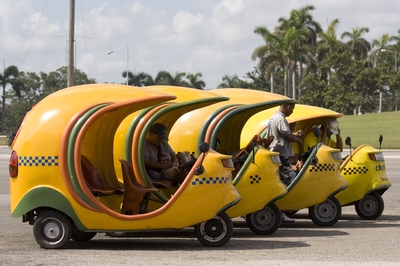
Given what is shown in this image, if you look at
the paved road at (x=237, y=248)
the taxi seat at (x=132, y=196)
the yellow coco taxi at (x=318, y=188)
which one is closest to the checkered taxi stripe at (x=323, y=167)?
the yellow coco taxi at (x=318, y=188)

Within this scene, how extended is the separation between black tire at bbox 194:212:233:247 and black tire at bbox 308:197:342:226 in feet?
8.87

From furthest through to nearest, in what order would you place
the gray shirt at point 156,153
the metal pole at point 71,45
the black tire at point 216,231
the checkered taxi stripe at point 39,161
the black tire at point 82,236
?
1. the metal pole at point 71,45
2. the gray shirt at point 156,153
3. the black tire at point 82,236
4. the black tire at point 216,231
5. the checkered taxi stripe at point 39,161

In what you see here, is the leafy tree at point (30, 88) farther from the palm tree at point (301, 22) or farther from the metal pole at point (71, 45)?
the metal pole at point (71, 45)

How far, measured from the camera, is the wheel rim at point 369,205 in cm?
1211

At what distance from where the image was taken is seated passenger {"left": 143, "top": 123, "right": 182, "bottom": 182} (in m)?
10.3

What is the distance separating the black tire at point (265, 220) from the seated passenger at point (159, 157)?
109 cm

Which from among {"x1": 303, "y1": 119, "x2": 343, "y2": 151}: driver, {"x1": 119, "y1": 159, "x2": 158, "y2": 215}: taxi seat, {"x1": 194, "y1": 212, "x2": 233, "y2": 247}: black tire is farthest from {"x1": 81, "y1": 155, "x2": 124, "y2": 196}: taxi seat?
{"x1": 303, "y1": 119, "x2": 343, "y2": 151}: driver

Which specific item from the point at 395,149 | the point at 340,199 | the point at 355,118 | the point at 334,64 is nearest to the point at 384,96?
the point at 334,64

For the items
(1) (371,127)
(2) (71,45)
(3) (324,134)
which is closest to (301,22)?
(1) (371,127)

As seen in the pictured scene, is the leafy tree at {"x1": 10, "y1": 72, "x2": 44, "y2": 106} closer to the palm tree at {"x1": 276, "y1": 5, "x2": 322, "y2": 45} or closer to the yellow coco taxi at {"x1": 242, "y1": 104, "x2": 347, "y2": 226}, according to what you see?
the palm tree at {"x1": 276, "y1": 5, "x2": 322, "y2": 45}

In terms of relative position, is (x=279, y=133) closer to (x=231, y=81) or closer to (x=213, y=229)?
(x=213, y=229)

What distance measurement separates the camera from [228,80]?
290 feet

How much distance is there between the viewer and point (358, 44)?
268ft

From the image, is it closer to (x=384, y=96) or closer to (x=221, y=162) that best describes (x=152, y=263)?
(x=221, y=162)
